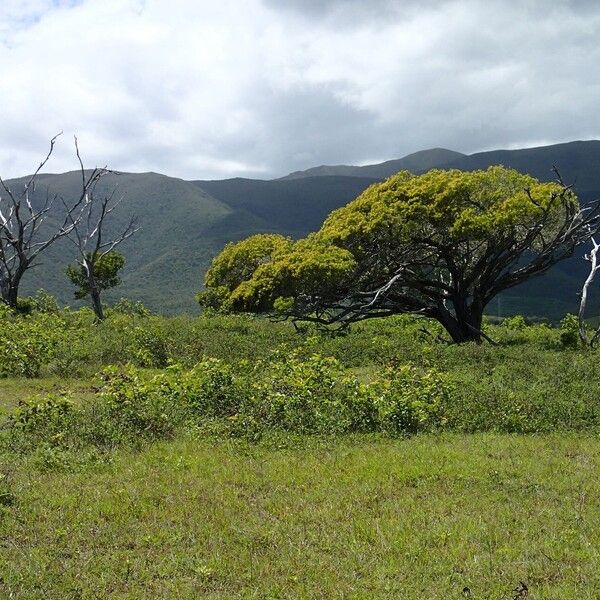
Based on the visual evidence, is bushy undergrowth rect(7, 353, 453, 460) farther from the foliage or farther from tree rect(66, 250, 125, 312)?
the foliage

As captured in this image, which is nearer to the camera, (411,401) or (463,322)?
(411,401)

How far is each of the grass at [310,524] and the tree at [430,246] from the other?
12.8 metres

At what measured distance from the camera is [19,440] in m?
10.1

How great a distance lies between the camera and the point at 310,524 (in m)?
7.00

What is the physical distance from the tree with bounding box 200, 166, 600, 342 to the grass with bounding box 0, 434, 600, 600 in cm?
1279

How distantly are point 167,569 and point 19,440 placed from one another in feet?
17.0

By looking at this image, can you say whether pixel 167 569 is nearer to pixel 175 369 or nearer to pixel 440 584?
pixel 440 584

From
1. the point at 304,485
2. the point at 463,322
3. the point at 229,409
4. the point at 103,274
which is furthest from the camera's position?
the point at 103,274

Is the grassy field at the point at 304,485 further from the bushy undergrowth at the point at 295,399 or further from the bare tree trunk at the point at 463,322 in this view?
the bare tree trunk at the point at 463,322

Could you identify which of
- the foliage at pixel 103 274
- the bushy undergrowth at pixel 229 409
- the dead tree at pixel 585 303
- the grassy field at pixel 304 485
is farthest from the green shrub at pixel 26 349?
the foliage at pixel 103 274

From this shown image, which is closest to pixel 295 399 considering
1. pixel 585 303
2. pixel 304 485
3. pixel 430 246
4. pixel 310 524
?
pixel 304 485

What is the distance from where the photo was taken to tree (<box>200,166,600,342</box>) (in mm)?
21859

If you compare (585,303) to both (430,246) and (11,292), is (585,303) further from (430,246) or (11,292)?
(11,292)

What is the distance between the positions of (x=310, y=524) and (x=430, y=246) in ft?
57.0
